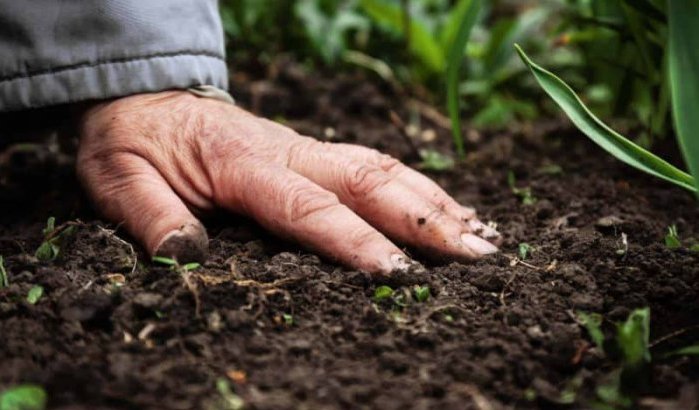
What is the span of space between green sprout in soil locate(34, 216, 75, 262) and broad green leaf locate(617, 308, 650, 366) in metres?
0.83

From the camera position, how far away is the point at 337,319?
3.43 feet

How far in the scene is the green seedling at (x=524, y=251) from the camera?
4.08 ft

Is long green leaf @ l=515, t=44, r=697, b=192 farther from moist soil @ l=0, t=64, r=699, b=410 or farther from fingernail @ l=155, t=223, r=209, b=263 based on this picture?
fingernail @ l=155, t=223, r=209, b=263

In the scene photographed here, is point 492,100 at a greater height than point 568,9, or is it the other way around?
point 568,9

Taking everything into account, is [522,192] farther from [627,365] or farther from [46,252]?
[46,252]

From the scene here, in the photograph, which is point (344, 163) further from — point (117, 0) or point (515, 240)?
point (117, 0)

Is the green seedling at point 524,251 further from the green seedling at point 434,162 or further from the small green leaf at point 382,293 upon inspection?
the green seedling at point 434,162

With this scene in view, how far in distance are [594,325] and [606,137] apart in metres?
0.30

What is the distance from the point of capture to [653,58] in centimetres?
169

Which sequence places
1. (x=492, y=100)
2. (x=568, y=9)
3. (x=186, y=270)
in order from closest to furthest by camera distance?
(x=186, y=270)
(x=568, y=9)
(x=492, y=100)

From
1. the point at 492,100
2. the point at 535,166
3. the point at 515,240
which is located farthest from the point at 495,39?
the point at 515,240

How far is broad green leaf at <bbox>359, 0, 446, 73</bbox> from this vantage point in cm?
242

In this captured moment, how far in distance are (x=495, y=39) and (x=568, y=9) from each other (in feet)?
0.87

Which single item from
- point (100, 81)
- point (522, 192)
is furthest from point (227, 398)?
point (522, 192)
